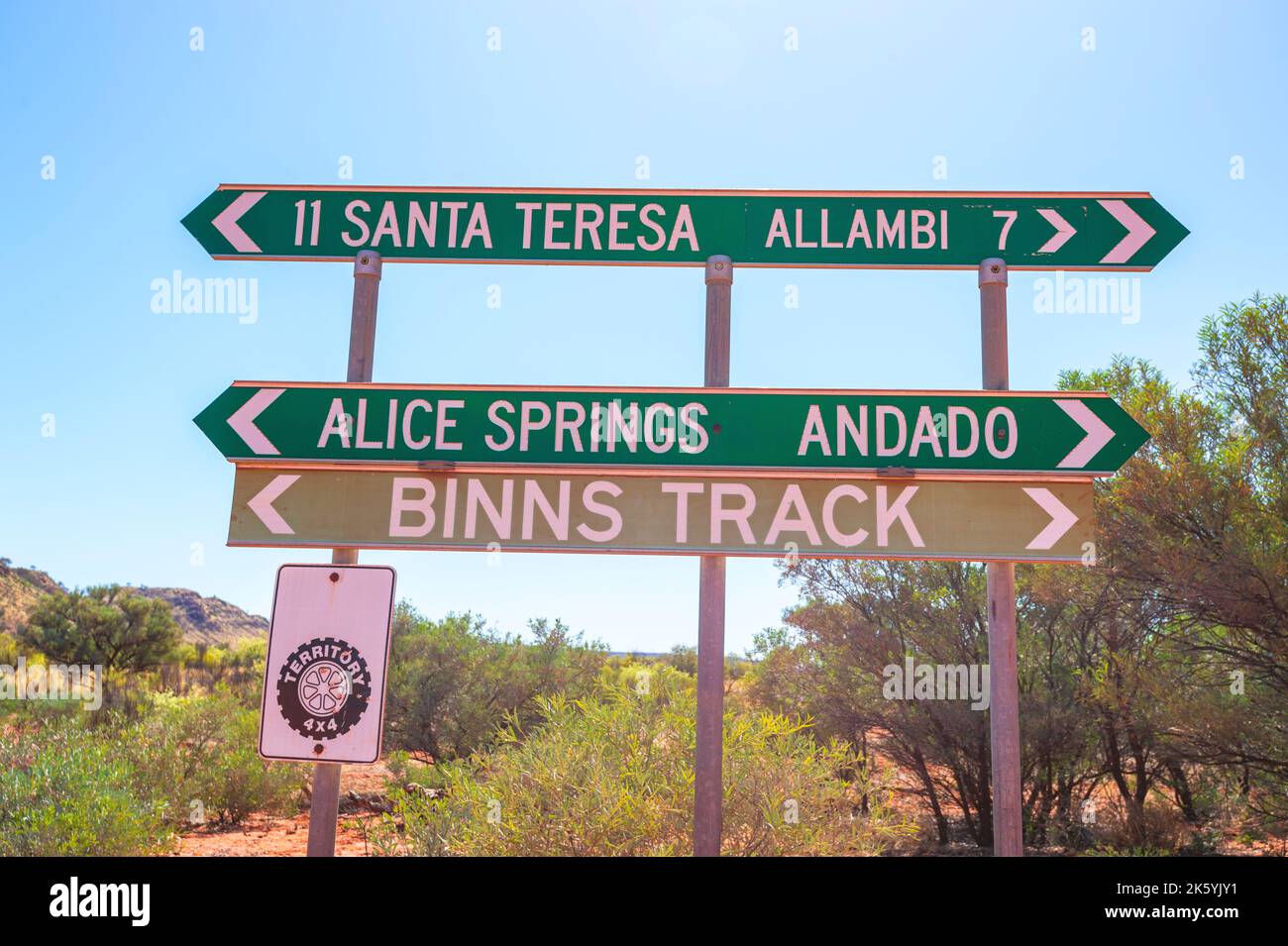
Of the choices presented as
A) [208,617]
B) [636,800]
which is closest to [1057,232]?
[636,800]

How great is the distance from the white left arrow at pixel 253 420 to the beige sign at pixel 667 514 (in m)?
0.13

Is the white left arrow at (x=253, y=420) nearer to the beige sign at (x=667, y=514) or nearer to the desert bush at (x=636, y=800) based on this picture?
the beige sign at (x=667, y=514)

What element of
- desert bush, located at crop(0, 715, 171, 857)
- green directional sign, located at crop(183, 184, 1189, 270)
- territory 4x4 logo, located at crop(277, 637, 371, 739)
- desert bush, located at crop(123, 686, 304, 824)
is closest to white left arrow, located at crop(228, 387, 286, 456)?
green directional sign, located at crop(183, 184, 1189, 270)

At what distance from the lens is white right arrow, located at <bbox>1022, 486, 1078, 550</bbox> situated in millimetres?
4363

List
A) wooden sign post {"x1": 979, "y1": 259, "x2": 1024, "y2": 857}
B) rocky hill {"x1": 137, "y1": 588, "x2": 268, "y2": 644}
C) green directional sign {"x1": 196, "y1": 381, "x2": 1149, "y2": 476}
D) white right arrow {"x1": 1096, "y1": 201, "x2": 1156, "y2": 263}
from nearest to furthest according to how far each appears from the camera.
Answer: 1. wooden sign post {"x1": 979, "y1": 259, "x2": 1024, "y2": 857}
2. green directional sign {"x1": 196, "y1": 381, "x2": 1149, "y2": 476}
3. white right arrow {"x1": 1096, "y1": 201, "x2": 1156, "y2": 263}
4. rocky hill {"x1": 137, "y1": 588, "x2": 268, "y2": 644}

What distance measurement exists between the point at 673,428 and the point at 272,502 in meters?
2.07

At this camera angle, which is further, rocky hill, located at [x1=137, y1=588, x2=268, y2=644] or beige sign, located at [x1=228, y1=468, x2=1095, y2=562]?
rocky hill, located at [x1=137, y1=588, x2=268, y2=644]

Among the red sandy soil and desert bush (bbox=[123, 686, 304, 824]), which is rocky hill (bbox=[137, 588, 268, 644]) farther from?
the red sandy soil

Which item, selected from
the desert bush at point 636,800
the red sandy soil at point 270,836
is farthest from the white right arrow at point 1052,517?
the red sandy soil at point 270,836

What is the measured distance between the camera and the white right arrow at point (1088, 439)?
441 centimetres

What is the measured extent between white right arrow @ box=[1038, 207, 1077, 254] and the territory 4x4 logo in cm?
406

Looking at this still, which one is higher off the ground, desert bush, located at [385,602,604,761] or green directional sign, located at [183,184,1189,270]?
green directional sign, located at [183,184,1189,270]
